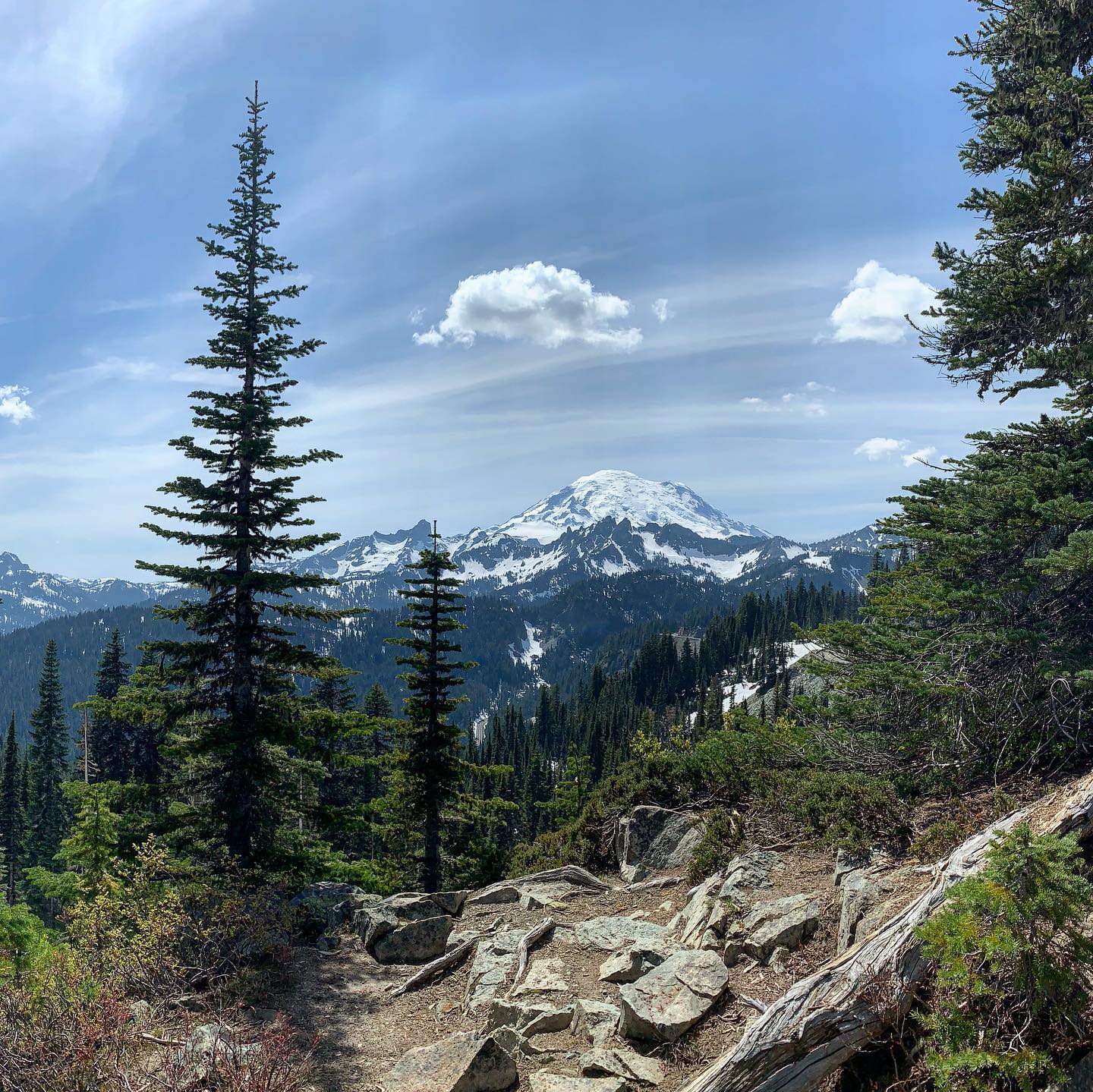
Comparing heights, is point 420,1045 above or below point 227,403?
below

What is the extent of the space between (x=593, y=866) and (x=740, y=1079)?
11.6 meters

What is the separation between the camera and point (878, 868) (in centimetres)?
927

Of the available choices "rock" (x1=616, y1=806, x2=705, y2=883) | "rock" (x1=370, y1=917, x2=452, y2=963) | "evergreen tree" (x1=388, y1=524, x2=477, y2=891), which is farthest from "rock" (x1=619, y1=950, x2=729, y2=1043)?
"evergreen tree" (x1=388, y1=524, x2=477, y2=891)

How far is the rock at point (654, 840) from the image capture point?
1500cm

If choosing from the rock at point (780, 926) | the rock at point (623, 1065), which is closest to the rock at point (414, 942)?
the rock at point (623, 1065)

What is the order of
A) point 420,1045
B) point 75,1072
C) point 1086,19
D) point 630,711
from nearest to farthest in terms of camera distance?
point 75,1072 < point 420,1045 < point 1086,19 < point 630,711

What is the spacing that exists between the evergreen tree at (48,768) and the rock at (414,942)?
61164 mm

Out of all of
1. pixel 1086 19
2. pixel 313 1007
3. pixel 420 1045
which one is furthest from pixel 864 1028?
pixel 1086 19

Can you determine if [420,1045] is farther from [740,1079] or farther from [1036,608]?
[1036,608]

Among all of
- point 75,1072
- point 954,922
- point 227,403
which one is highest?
point 227,403

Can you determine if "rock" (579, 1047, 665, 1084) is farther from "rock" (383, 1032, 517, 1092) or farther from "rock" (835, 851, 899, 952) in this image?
"rock" (835, 851, 899, 952)

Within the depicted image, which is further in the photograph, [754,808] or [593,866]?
[593,866]

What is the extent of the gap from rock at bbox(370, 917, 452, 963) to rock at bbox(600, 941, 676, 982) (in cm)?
546

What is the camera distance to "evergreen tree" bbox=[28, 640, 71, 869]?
197 ft
